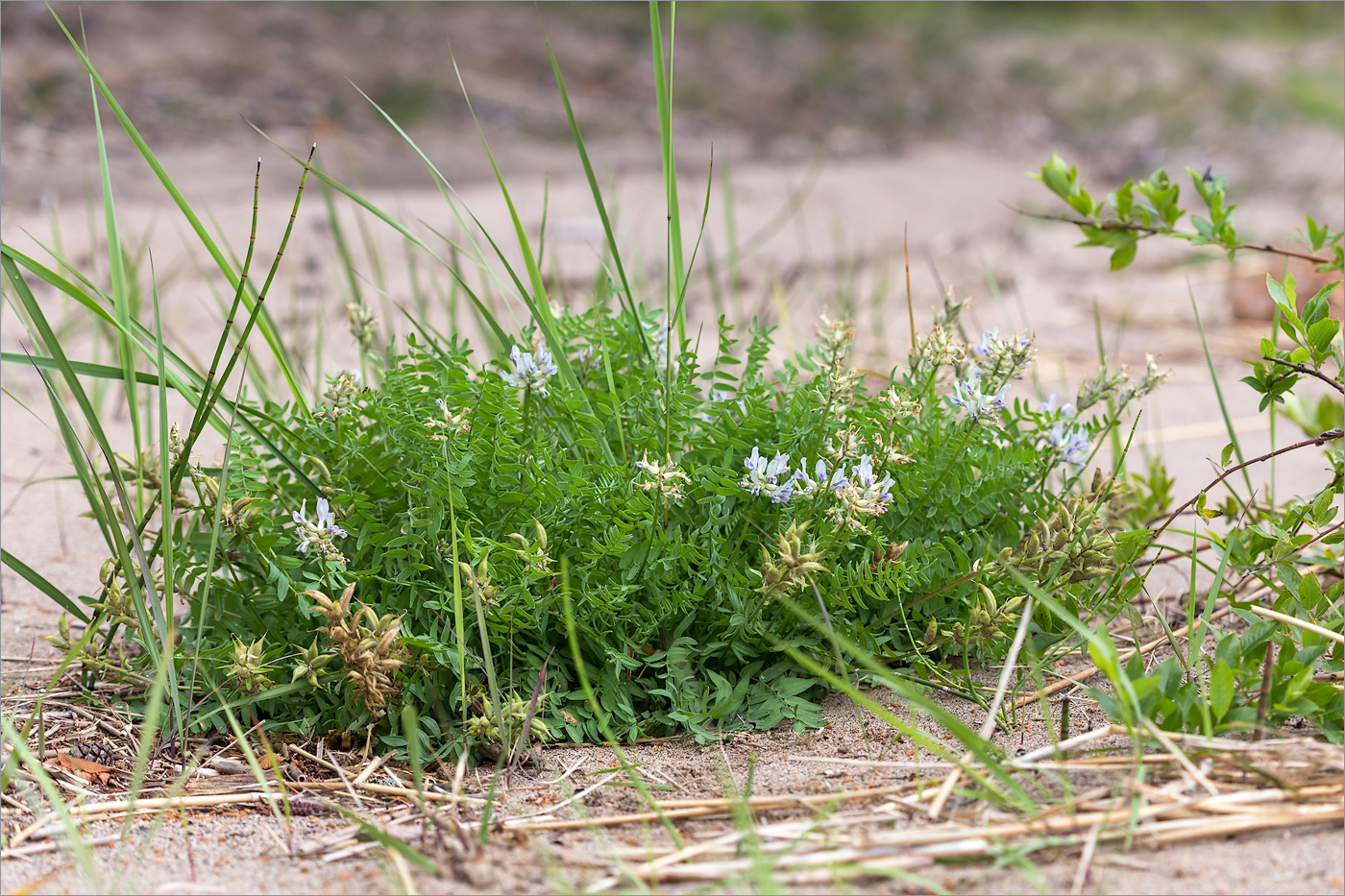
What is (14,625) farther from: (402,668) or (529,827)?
(529,827)

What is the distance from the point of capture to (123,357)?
1537 millimetres

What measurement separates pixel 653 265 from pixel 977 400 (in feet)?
11.8

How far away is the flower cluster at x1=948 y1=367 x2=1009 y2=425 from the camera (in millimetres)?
1646

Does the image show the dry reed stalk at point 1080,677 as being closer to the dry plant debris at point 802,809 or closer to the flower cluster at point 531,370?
the dry plant debris at point 802,809

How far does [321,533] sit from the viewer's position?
1555mm

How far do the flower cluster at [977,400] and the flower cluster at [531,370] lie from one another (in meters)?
0.62

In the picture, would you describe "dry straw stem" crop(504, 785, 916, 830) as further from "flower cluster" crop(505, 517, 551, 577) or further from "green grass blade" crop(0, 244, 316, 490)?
"green grass blade" crop(0, 244, 316, 490)

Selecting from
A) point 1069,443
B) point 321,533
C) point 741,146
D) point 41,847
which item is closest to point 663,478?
point 321,533

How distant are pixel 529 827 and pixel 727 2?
9.93 meters

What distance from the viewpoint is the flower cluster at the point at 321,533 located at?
1.54m

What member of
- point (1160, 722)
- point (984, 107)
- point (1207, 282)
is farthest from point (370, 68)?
point (1160, 722)

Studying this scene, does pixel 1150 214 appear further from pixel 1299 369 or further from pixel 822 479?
pixel 822 479

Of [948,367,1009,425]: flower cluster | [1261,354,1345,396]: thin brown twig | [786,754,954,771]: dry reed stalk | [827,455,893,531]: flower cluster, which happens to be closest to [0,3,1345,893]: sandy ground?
[786,754,954,771]: dry reed stalk

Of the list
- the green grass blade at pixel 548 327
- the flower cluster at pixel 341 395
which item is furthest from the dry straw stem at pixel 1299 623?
the flower cluster at pixel 341 395
